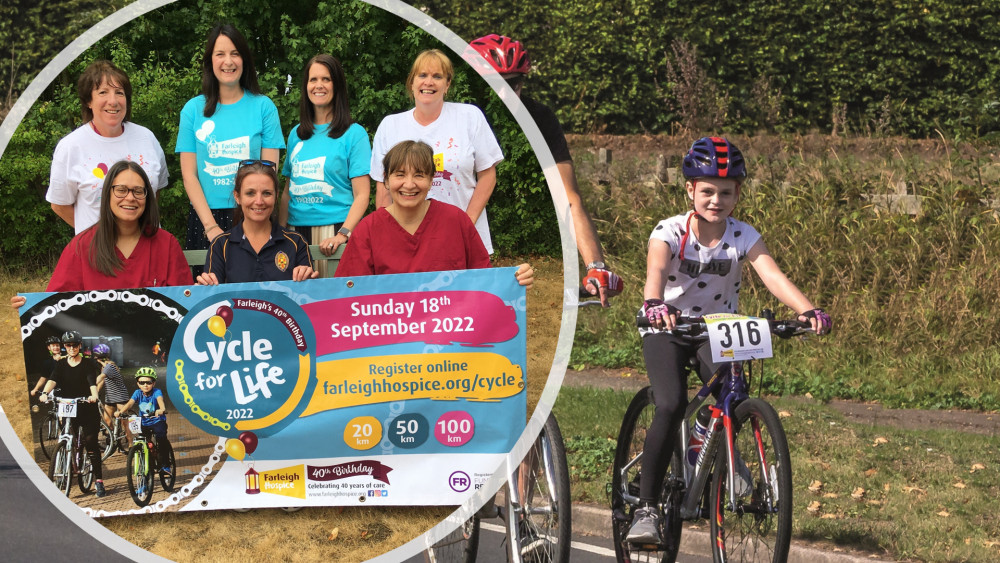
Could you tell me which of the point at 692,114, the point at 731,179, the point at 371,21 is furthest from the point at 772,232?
the point at 371,21

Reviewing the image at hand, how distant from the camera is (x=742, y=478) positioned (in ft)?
13.7

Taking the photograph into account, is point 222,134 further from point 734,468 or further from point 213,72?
point 734,468

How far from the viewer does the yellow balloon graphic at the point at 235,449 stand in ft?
11.2

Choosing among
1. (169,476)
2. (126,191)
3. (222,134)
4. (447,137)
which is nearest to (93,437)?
(169,476)

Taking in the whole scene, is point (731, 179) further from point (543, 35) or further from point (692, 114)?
point (543, 35)

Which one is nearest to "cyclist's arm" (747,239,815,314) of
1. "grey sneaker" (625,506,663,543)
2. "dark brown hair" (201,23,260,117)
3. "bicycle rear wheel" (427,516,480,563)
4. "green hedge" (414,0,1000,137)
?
"grey sneaker" (625,506,663,543)

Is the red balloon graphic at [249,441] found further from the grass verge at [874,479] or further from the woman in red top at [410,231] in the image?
the grass verge at [874,479]

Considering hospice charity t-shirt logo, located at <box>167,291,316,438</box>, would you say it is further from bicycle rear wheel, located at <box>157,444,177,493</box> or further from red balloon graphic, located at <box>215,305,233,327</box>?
bicycle rear wheel, located at <box>157,444,177,493</box>

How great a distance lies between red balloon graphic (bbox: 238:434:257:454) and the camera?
3.43 metres

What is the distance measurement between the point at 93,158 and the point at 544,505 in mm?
2083

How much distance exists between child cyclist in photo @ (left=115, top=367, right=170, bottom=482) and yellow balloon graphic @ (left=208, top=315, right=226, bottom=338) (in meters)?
0.21

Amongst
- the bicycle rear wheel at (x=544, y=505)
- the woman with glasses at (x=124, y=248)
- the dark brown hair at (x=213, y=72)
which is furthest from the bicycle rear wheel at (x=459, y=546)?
the dark brown hair at (x=213, y=72)

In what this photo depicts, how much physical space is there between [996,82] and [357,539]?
42.6 feet

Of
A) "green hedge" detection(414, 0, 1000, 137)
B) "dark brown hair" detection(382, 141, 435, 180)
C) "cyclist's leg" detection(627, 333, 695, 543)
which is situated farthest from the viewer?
"green hedge" detection(414, 0, 1000, 137)
